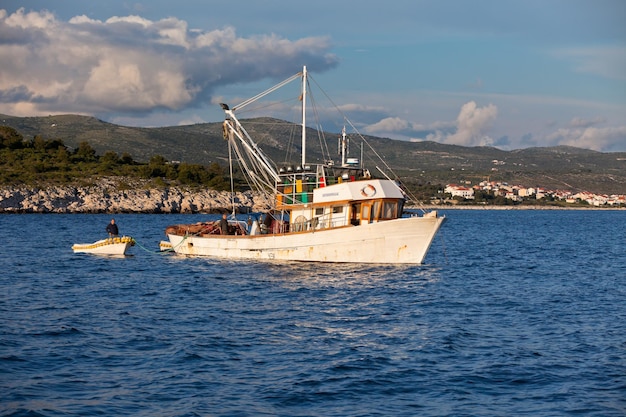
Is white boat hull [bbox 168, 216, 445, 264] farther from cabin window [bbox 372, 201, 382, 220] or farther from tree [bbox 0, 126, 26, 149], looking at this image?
tree [bbox 0, 126, 26, 149]

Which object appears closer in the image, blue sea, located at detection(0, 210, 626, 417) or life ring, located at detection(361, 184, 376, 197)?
blue sea, located at detection(0, 210, 626, 417)

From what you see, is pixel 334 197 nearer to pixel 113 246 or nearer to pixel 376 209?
pixel 376 209

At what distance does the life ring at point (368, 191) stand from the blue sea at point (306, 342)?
351cm

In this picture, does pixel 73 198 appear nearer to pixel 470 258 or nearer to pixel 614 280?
pixel 470 258

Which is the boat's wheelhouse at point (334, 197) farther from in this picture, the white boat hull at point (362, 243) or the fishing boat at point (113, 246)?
the fishing boat at point (113, 246)

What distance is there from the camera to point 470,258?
A: 52.5m

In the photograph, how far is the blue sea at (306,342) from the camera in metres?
16.0

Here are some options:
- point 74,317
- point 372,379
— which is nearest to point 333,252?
point 74,317

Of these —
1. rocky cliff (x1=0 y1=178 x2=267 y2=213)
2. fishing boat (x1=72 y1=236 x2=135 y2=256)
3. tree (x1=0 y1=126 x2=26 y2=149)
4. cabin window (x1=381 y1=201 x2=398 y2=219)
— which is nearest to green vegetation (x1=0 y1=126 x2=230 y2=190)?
tree (x1=0 y1=126 x2=26 y2=149)

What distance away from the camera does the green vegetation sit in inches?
5157

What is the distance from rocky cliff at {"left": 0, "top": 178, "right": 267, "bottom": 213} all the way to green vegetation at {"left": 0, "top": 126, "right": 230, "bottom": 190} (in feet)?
13.0

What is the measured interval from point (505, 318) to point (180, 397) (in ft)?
44.2

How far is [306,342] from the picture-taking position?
2159 cm

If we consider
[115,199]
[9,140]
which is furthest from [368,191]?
[9,140]
